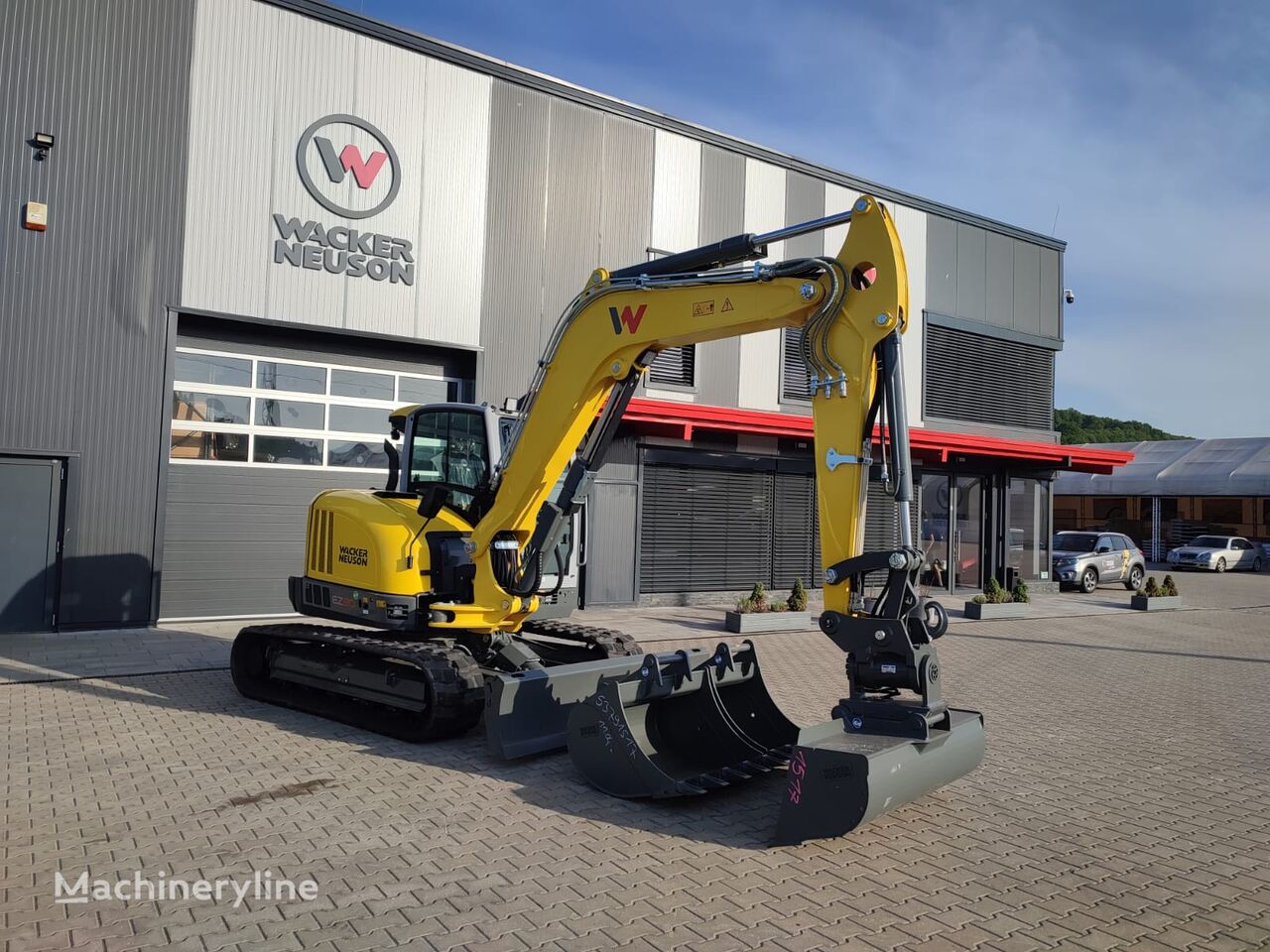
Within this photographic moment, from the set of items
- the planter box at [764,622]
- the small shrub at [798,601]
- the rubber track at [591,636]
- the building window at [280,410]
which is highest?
the building window at [280,410]

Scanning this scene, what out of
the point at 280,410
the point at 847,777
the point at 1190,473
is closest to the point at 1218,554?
the point at 1190,473

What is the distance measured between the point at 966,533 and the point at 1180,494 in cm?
2357

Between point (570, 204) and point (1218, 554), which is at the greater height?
point (570, 204)

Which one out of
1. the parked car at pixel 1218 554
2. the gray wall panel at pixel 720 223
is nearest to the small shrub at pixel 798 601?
the gray wall panel at pixel 720 223

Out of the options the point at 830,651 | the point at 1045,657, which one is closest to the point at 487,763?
the point at 830,651

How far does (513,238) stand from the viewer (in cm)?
1533

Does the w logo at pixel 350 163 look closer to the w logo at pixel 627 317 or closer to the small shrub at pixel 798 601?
the w logo at pixel 627 317

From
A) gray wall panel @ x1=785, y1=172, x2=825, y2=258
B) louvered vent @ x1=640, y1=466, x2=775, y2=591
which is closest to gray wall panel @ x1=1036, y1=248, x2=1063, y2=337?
gray wall panel @ x1=785, y1=172, x2=825, y2=258

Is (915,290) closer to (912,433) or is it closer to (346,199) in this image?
(912,433)

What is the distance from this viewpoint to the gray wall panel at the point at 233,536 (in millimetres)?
12914

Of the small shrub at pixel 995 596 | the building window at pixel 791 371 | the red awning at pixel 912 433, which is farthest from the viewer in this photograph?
the building window at pixel 791 371

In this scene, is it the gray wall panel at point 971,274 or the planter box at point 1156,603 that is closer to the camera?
the planter box at point 1156,603

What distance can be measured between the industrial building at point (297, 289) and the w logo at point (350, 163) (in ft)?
0.11

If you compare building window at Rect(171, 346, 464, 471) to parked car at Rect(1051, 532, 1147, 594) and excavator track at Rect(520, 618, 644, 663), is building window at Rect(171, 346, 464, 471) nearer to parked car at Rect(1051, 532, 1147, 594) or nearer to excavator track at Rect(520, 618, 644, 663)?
excavator track at Rect(520, 618, 644, 663)
